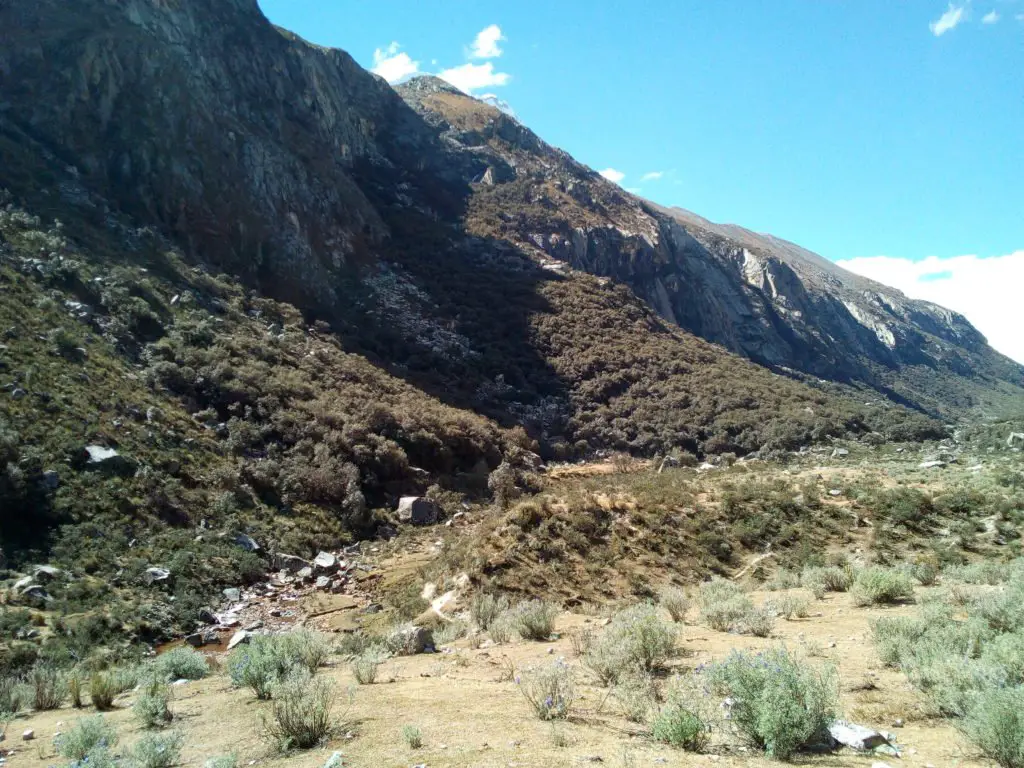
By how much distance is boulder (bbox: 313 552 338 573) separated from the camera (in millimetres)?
16047

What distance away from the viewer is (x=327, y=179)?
44.5 meters

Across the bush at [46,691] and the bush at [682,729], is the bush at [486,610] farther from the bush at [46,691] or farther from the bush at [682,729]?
the bush at [46,691]

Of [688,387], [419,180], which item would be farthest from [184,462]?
[419,180]

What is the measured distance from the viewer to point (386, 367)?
106ft

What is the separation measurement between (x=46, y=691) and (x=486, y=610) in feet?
19.4

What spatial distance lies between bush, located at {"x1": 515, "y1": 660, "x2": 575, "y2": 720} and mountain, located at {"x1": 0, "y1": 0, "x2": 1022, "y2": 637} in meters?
10.1

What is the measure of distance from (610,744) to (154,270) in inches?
1159

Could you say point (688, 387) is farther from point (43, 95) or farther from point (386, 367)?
point (43, 95)

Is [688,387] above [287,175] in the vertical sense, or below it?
below

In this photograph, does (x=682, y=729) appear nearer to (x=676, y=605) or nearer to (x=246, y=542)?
(x=676, y=605)

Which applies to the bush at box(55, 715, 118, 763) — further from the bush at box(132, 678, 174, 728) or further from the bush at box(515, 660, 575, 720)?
the bush at box(515, 660, 575, 720)

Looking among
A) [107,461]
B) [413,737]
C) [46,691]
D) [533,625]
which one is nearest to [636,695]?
[413,737]

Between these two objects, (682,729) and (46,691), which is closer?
(682,729)

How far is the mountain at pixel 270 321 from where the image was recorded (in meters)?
15.6
